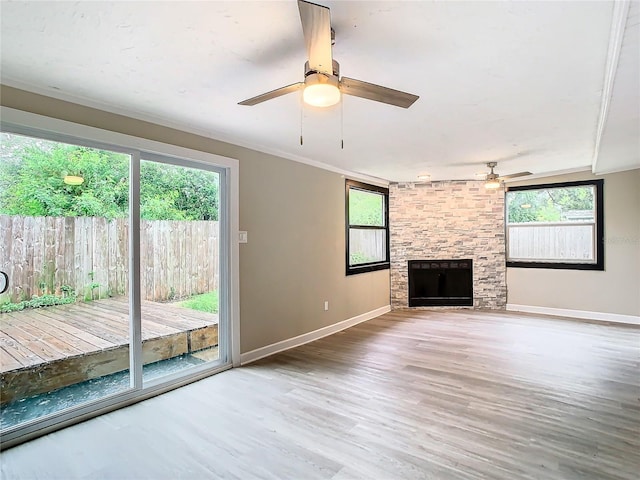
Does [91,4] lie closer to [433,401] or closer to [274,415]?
[274,415]

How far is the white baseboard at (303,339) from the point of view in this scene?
3994mm

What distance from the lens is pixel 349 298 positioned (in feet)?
18.6

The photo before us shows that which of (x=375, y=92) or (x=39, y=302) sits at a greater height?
(x=375, y=92)

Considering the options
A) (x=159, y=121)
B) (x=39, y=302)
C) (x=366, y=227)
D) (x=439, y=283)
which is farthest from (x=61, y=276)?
(x=439, y=283)

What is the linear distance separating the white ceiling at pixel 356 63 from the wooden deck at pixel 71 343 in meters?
1.65

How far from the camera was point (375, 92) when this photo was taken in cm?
194

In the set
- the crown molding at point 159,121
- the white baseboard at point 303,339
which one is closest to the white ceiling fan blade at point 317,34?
the crown molding at point 159,121

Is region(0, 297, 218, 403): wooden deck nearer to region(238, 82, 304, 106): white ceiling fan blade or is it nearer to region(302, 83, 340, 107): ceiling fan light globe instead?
region(238, 82, 304, 106): white ceiling fan blade

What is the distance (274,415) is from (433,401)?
4.34 feet

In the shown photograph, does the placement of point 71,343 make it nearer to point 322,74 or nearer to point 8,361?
point 8,361

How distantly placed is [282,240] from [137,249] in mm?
1738

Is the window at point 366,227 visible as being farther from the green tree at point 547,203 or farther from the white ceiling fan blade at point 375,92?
the white ceiling fan blade at point 375,92

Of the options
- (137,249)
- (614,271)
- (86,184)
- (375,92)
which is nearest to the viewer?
(375,92)

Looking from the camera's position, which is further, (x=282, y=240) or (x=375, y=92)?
(x=282, y=240)
